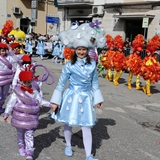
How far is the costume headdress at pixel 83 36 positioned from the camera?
4.05 meters

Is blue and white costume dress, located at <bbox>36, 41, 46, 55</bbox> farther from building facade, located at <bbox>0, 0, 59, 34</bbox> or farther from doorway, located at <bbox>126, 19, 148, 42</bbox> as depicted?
building facade, located at <bbox>0, 0, 59, 34</bbox>

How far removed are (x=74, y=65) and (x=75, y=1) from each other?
72.8ft

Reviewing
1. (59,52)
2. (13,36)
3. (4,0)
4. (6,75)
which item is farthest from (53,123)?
(4,0)

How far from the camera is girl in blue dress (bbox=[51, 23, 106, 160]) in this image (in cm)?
399

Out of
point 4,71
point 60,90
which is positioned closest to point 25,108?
point 60,90

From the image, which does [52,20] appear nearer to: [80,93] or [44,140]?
[44,140]

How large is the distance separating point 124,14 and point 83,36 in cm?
1845

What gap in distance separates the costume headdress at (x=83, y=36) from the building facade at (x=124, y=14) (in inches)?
594

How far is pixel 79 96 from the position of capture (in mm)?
4012

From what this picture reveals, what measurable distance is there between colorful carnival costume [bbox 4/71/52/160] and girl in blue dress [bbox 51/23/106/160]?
30cm

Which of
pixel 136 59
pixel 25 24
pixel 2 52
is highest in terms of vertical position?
pixel 25 24

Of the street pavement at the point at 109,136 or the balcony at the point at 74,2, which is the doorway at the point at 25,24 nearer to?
Answer: the balcony at the point at 74,2

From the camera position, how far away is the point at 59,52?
58.8 ft

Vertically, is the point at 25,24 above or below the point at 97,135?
above
